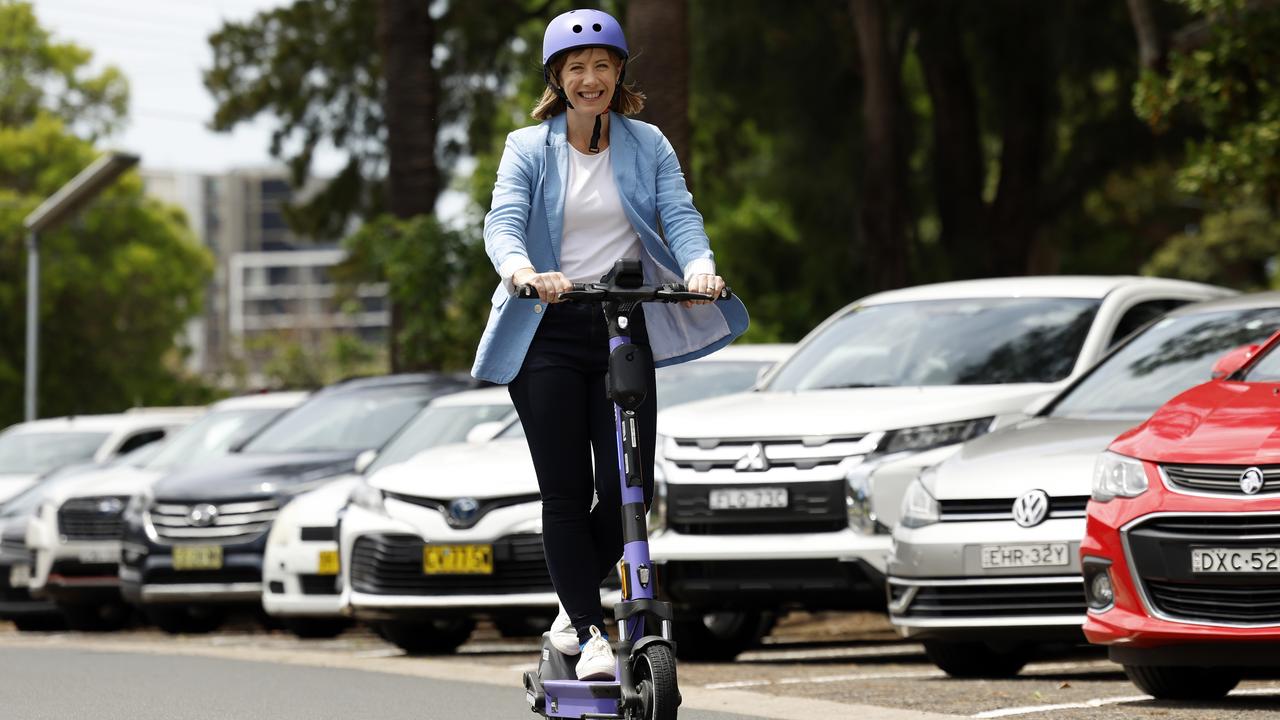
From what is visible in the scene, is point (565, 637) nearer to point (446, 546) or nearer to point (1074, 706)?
point (1074, 706)

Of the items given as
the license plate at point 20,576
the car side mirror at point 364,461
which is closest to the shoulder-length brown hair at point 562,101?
the car side mirror at point 364,461

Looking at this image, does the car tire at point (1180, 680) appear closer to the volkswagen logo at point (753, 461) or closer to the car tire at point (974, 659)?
the car tire at point (974, 659)

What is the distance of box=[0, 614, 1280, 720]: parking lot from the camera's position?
801cm

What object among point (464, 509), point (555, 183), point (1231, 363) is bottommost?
point (464, 509)

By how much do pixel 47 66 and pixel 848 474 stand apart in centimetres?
5232

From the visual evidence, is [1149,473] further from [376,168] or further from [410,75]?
[376,168]

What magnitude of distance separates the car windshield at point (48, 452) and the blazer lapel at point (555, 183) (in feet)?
53.2

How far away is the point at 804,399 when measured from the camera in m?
11.1

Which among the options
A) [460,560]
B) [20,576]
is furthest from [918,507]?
[20,576]

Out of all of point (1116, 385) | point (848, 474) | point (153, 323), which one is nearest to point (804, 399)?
point (848, 474)

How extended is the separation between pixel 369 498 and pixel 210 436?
602cm

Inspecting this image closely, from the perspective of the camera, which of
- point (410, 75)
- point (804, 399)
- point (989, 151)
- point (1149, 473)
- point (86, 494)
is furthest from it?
point (989, 151)

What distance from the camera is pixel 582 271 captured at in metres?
6.21

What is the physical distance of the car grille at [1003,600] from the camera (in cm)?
899
